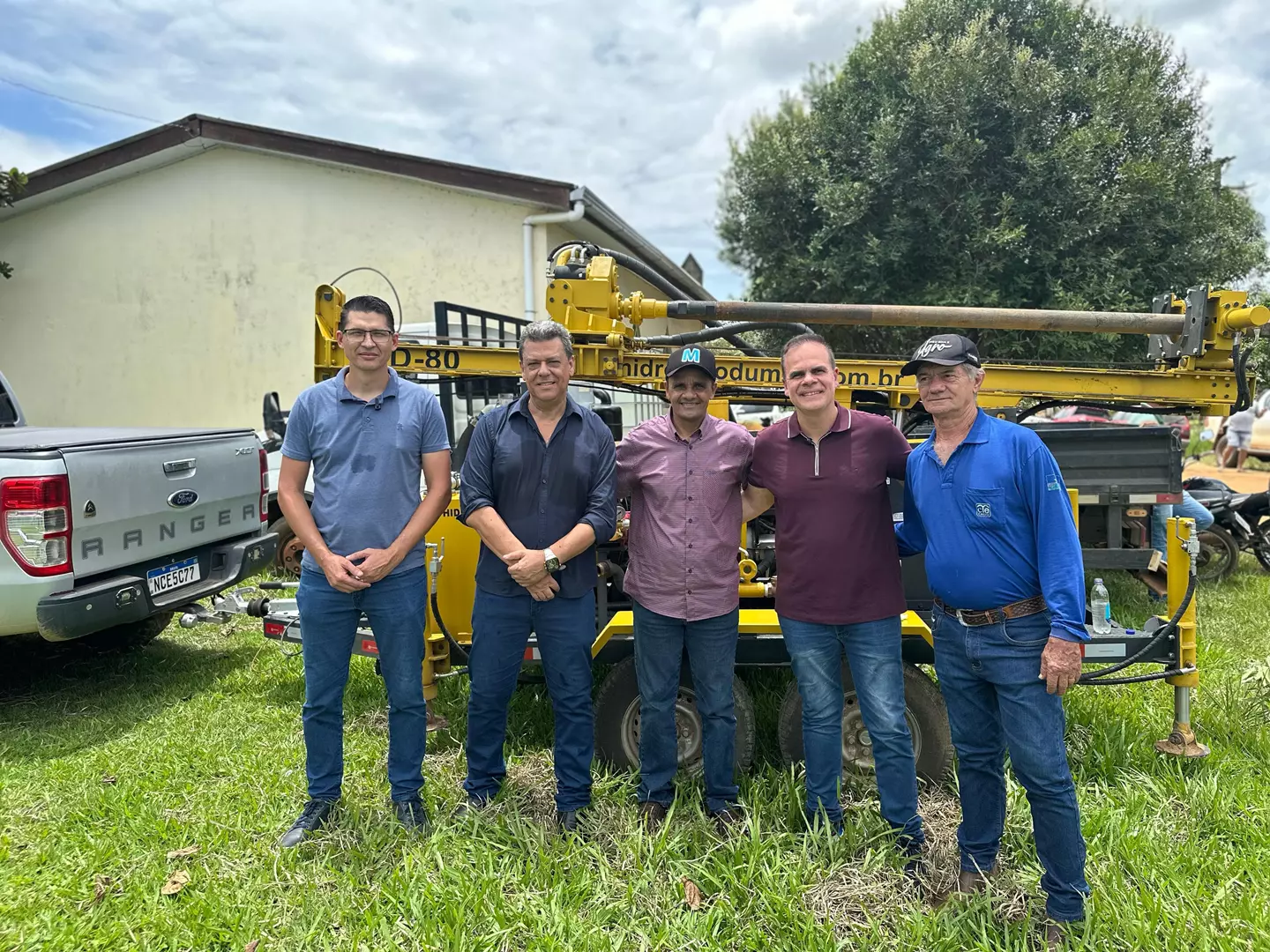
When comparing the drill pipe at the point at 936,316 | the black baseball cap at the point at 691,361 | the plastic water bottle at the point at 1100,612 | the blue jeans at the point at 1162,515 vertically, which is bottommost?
the plastic water bottle at the point at 1100,612

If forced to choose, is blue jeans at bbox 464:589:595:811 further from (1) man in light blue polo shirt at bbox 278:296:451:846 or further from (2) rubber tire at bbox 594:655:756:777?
(2) rubber tire at bbox 594:655:756:777

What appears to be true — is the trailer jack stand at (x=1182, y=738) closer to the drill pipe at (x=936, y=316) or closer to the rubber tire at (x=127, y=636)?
the drill pipe at (x=936, y=316)

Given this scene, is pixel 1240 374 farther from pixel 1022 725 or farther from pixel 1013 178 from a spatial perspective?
pixel 1013 178

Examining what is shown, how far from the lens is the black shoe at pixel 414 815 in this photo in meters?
2.90

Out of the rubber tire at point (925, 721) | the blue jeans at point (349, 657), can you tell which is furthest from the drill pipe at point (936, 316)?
the blue jeans at point (349, 657)

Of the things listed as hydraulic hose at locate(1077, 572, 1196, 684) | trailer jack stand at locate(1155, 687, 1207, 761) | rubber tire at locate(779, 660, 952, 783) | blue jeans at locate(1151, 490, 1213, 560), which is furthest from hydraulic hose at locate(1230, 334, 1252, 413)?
rubber tire at locate(779, 660, 952, 783)

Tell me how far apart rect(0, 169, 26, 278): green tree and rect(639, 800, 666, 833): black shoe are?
41.0ft

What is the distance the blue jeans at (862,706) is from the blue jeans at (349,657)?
1380 millimetres

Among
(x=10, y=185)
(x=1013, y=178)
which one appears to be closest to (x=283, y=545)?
(x=10, y=185)

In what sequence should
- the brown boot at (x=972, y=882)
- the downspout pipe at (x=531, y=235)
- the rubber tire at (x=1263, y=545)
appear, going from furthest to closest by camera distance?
the downspout pipe at (x=531, y=235), the rubber tire at (x=1263, y=545), the brown boot at (x=972, y=882)

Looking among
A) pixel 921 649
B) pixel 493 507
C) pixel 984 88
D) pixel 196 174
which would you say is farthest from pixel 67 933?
pixel 984 88

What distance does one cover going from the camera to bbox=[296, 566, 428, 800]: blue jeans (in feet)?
9.36

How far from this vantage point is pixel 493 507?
112 inches

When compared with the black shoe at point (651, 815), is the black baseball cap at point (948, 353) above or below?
above
